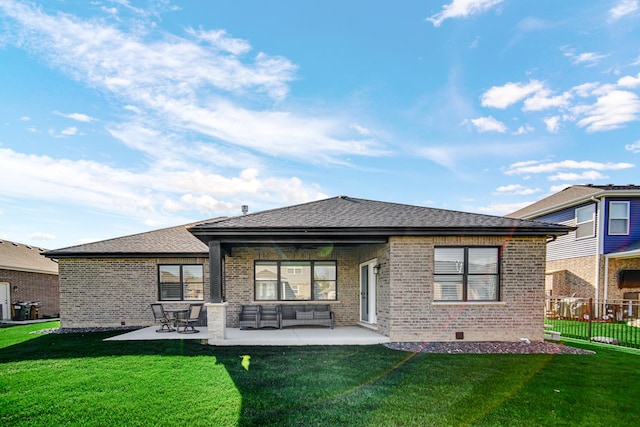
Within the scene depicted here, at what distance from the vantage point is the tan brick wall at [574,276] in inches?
683

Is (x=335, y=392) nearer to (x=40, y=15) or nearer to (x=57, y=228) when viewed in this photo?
(x=40, y=15)

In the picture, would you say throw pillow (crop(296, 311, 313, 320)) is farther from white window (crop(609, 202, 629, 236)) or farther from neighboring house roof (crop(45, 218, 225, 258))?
white window (crop(609, 202, 629, 236))

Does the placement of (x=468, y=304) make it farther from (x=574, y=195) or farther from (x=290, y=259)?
(x=574, y=195)

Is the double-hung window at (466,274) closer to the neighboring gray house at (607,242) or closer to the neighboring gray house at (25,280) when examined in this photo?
the neighboring gray house at (607,242)

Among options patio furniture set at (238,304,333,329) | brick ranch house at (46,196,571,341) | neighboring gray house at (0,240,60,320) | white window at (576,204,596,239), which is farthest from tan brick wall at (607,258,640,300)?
neighboring gray house at (0,240,60,320)

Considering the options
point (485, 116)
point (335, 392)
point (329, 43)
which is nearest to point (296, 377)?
point (335, 392)

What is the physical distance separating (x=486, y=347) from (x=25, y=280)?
25.0 m

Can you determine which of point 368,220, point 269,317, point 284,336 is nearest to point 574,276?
point 368,220

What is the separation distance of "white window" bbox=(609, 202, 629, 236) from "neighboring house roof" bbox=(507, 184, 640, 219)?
0.55 meters

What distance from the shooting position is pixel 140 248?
565 inches

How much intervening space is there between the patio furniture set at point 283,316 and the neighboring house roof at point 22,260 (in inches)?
585

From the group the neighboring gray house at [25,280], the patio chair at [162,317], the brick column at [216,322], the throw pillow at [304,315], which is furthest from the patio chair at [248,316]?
the neighboring gray house at [25,280]

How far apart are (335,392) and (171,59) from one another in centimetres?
1019

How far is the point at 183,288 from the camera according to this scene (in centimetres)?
1452
